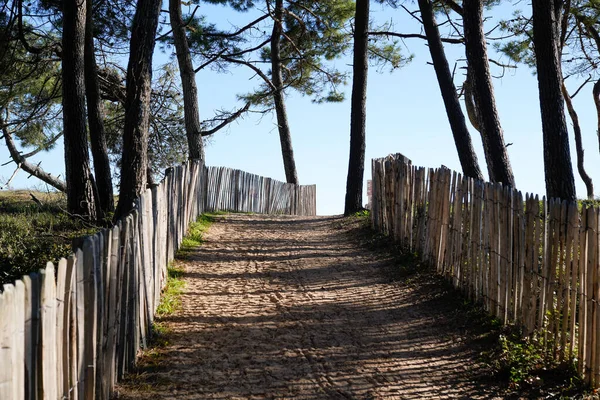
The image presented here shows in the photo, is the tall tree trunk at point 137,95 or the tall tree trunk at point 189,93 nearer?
the tall tree trunk at point 137,95

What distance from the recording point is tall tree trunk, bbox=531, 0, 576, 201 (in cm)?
967

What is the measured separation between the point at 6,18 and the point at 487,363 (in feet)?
46.1

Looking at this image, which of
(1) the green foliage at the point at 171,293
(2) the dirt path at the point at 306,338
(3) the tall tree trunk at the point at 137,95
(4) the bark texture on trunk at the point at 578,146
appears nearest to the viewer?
(2) the dirt path at the point at 306,338

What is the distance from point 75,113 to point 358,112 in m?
6.79

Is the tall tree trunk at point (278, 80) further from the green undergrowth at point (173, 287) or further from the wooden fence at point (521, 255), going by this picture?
the wooden fence at point (521, 255)

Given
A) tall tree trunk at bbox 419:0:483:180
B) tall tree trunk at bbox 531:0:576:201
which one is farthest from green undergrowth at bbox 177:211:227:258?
tall tree trunk at bbox 531:0:576:201

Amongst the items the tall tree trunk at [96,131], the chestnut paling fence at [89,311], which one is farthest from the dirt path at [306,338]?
the tall tree trunk at [96,131]

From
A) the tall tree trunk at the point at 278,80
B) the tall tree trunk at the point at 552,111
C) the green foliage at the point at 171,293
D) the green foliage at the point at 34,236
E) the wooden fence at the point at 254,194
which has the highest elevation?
the tall tree trunk at the point at 278,80

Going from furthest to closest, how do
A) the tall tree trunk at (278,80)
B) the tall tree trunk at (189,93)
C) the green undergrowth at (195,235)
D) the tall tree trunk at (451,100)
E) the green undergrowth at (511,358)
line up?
the tall tree trunk at (278,80) → the tall tree trunk at (189,93) → the tall tree trunk at (451,100) → the green undergrowth at (195,235) → the green undergrowth at (511,358)

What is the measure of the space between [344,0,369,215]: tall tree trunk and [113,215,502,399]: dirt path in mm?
A: 6310

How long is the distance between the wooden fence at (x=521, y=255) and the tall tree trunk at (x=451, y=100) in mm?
3706

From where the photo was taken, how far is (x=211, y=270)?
31.0ft

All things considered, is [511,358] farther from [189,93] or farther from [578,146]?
[578,146]

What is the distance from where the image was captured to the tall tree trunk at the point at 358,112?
16.6 metres
